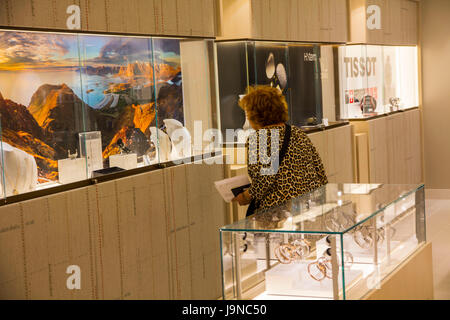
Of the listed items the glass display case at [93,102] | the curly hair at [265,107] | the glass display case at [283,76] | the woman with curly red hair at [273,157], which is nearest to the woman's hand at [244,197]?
the woman with curly red hair at [273,157]

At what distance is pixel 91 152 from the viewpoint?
331cm

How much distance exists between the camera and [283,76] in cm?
514

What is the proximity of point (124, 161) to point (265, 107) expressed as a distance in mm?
825

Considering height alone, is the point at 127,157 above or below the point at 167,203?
above

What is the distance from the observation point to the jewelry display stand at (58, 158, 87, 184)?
3125mm

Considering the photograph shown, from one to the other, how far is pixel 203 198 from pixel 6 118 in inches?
63.6

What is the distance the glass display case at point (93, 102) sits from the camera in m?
2.90

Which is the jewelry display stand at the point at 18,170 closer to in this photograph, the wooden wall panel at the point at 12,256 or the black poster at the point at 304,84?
the wooden wall panel at the point at 12,256

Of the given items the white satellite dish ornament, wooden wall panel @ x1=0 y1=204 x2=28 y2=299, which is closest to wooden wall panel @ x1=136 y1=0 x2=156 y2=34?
the white satellite dish ornament

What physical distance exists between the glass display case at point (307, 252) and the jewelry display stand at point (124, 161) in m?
1.12

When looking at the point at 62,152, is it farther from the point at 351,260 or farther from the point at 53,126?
the point at 351,260

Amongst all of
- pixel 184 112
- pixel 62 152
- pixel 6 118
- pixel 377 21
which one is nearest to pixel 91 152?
pixel 62 152

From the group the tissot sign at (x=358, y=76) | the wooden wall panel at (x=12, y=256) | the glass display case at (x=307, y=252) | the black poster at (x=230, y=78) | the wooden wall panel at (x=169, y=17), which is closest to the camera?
the glass display case at (x=307, y=252)

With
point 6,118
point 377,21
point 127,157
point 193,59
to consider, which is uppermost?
point 377,21
